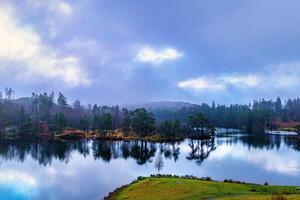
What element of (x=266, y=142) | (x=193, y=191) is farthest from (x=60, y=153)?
(x=266, y=142)

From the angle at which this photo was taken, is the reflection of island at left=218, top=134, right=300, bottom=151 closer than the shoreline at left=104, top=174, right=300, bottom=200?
No

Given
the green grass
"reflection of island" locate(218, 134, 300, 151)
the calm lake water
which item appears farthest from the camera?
"reflection of island" locate(218, 134, 300, 151)

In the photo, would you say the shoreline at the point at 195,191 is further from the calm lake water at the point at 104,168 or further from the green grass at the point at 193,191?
the calm lake water at the point at 104,168

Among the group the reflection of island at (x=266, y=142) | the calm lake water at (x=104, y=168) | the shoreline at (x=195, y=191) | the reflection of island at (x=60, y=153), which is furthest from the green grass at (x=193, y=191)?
the reflection of island at (x=266, y=142)

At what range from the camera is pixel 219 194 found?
40.7 meters

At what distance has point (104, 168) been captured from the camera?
88875 millimetres

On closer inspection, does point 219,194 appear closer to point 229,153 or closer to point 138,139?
point 229,153

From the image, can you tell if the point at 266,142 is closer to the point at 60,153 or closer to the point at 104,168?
the point at 60,153

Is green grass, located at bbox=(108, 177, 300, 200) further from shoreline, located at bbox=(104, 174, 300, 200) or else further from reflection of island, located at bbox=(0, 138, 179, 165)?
reflection of island, located at bbox=(0, 138, 179, 165)

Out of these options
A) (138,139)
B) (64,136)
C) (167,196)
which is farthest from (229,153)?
(64,136)

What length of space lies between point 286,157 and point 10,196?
251 feet

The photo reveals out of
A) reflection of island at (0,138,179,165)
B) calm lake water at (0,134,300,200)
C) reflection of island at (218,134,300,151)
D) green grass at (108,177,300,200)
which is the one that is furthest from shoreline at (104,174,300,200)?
reflection of island at (218,134,300,151)

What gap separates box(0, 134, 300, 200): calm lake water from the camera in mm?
65000

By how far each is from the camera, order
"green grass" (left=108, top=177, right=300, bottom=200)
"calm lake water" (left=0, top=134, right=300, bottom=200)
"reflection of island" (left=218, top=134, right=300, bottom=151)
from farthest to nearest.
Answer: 1. "reflection of island" (left=218, top=134, right=300, bottom=151)
2. "calm lake water" (left=0, top=134, right=300, bottom=200)
3. "green grass" (left=108, top=177, right=300, bottom=200)
